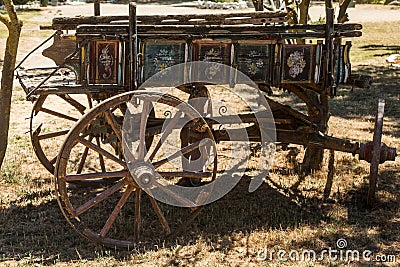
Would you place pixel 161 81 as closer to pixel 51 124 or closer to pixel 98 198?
pixel 98 198

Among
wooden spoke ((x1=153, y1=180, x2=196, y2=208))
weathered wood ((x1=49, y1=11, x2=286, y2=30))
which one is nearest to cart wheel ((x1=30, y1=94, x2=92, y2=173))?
weathered wood ((x1=49, y1=11, x2=286, y2=30))

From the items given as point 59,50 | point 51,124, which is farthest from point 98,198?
point 51,124

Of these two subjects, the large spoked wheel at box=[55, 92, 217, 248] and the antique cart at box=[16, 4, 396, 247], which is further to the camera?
the antique cart at box=[16, 4, 396, 247]

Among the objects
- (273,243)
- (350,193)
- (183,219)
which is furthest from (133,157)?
(350,193)

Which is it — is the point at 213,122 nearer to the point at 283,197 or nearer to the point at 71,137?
the point at 283,197

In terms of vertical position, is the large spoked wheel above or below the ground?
above

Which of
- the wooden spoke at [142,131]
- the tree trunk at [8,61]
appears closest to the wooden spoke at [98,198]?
the wooden spoke at [142,131]

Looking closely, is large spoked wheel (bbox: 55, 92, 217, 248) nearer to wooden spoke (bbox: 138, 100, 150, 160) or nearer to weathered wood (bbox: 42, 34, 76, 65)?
A: wooden spoke (bbox: 138, 100, 150, 160)

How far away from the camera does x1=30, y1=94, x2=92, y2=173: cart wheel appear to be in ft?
20.7

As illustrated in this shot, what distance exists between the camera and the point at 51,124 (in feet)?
29.0

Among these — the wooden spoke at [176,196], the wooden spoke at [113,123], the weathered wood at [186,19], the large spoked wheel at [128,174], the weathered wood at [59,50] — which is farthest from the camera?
the weathered wood at [59,50]

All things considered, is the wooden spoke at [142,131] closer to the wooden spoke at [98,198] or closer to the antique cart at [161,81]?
the antique cart at [161,81]

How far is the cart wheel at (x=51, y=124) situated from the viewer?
6.30m

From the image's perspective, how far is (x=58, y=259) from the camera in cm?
471
